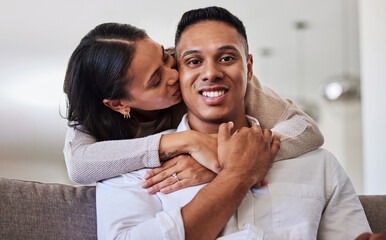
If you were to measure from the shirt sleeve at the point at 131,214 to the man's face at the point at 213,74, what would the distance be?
32 cm

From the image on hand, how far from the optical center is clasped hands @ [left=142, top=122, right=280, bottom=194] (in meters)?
1.32

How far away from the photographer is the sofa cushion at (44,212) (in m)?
1.36

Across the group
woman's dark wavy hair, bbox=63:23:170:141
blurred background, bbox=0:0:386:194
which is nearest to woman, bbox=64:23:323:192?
woman's dark wavy hair, bbox=63:23:170:141

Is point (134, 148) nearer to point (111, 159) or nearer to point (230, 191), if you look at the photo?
point (111, 159)

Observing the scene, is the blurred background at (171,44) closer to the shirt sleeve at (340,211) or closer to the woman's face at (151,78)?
the shirt sleeve at (340,211)

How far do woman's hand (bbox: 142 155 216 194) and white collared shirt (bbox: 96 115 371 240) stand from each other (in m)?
0.02

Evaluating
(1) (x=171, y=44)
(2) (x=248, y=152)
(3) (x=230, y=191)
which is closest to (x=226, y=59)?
(2) (x=248, y=152)

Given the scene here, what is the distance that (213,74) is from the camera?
4.82 ft

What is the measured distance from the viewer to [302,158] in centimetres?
145

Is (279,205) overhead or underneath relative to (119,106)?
underneath

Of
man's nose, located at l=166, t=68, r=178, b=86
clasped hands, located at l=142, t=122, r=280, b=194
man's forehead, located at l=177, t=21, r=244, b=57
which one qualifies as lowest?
clasped hands, located at l=142, t=122, r=280, b=194

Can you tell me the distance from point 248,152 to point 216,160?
9 cm

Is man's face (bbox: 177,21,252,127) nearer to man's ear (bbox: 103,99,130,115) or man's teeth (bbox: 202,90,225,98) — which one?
man's teeth (bbox: 202,90,225,98)

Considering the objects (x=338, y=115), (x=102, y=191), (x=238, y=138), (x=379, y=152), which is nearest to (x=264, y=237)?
(x=238, y=138)
